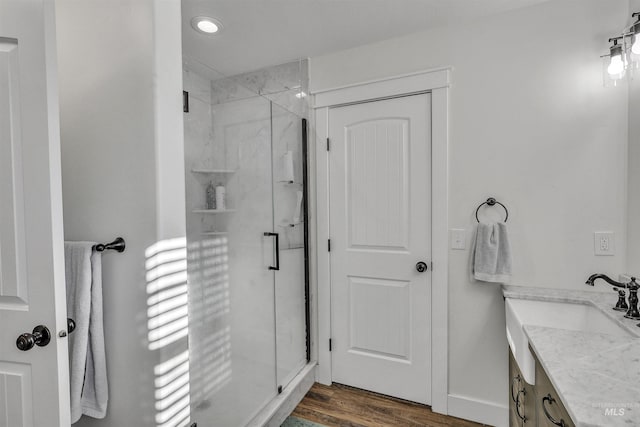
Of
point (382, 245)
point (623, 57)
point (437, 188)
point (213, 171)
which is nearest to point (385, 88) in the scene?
point (437, 188)

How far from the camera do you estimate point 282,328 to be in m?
2.10

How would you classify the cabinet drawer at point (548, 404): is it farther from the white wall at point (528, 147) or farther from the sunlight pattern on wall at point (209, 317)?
the sunlight pattern on wall at point (209, 317)

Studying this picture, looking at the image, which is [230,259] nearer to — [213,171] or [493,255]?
[213,171]

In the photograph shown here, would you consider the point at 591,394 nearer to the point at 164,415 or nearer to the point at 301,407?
the point at 164,415

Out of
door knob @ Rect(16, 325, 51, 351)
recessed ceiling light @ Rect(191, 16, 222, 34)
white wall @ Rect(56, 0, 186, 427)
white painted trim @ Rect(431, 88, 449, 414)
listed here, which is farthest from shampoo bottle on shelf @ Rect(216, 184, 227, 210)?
white painted trim @ Rect(431, 88, 449, 414)

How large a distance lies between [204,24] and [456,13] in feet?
4.93

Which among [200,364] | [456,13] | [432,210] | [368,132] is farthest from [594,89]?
[200,364]

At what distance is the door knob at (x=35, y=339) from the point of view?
94 centimetres

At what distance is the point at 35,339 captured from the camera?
0.94 m

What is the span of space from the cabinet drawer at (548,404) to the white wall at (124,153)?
1255mm

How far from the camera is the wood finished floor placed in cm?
188

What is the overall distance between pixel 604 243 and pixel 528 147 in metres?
0.64

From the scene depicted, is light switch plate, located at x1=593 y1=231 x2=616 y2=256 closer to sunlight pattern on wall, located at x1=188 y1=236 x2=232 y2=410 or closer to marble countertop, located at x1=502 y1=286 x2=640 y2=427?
marble countertop, located at x1=502 y1=286 x2=640 y2=427

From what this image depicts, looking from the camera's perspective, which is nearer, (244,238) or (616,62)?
(616,62)
